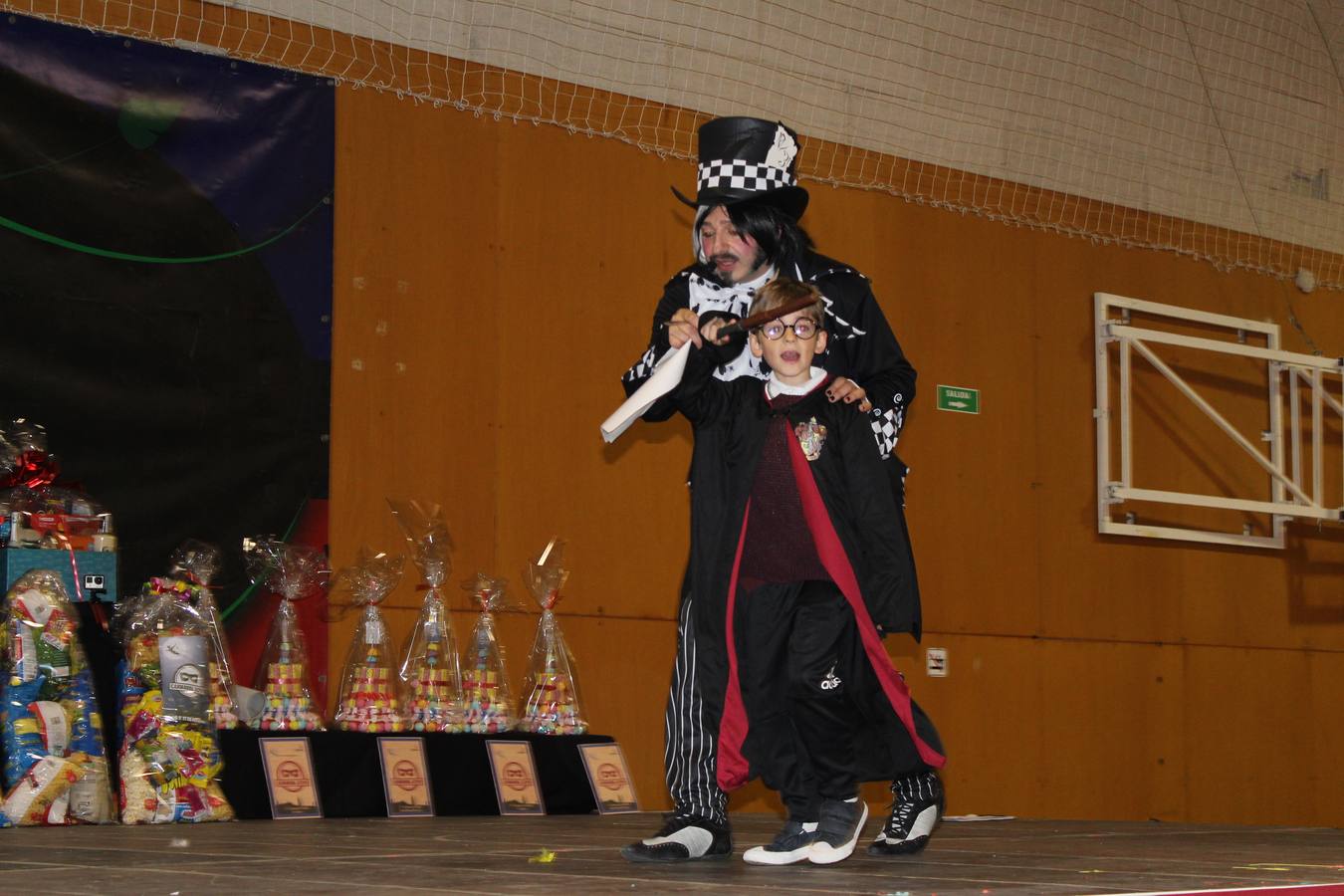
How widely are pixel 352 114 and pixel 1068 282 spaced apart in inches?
153

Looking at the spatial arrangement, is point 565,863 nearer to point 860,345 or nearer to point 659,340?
point 659,340

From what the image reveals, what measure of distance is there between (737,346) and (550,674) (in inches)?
104

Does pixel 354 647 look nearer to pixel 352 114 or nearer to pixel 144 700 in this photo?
pixel 144 700

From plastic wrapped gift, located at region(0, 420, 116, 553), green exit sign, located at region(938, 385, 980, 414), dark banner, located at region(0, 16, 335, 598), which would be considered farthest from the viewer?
green exit sign, located at region(938, 385, 980, 414)

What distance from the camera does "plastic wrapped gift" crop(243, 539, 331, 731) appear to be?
5.34m

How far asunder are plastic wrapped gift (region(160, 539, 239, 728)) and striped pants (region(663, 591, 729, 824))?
211 cm

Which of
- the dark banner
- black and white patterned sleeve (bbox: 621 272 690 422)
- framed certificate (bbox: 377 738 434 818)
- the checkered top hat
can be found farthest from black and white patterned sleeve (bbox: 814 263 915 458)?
the dark banner

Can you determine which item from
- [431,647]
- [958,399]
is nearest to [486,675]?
[431,647]

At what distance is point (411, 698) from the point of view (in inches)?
224

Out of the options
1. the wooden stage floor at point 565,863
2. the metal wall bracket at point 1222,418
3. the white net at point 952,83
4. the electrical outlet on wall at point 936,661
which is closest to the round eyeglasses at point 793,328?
the wooden stage floor at point 565,863

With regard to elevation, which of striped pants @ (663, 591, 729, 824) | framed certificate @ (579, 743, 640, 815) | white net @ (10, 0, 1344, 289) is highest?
white net @ (10, 0, 1344, 289)

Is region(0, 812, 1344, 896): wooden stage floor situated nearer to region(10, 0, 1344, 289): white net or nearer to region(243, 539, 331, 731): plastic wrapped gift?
region(243, 539, 331, 731): plastic wrapped gift

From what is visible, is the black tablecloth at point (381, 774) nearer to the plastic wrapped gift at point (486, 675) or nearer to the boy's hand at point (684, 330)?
the plastic wrapped gift at point (486, 675)

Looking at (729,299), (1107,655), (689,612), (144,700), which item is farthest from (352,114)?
(1107,655)
